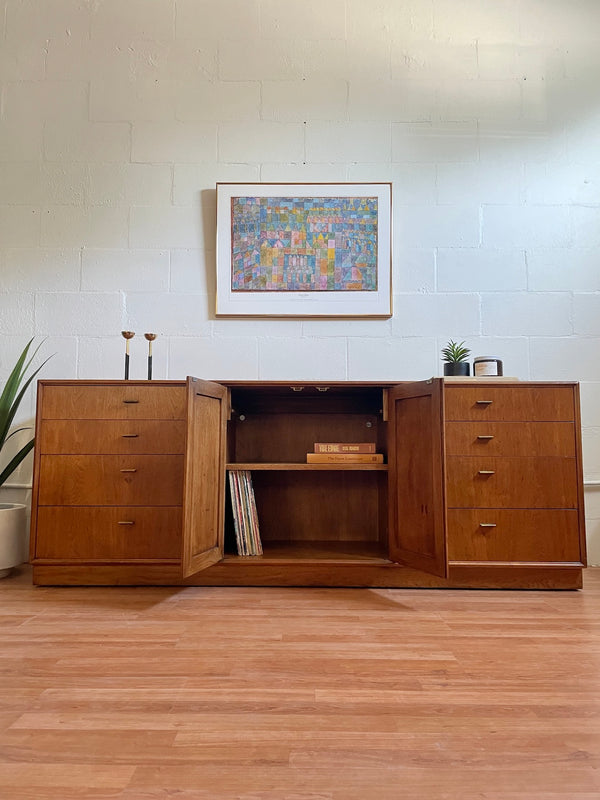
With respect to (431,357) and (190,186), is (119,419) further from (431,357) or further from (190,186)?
(431,357)

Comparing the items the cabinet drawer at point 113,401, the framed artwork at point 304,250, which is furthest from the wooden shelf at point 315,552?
the framed artwork at point 304,250

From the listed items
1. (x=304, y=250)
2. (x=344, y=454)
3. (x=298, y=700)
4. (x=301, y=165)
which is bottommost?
(x=298, y=700)

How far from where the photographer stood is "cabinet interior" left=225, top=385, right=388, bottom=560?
224 centimetres

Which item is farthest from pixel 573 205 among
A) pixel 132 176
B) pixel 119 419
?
pixel 119 419

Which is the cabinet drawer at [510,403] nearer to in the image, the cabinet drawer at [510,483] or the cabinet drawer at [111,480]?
the cabinet drawer at [510,483]

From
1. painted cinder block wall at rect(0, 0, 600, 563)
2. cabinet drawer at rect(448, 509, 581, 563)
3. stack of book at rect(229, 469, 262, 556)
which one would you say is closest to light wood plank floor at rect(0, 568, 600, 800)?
cabinet drawer at rect(448, 509, 581, 563)

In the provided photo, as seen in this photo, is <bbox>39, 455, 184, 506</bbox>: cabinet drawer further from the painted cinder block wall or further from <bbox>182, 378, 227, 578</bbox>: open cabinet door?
the painted cinder block wall

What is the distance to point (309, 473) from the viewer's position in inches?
90.0

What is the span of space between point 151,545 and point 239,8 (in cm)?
257

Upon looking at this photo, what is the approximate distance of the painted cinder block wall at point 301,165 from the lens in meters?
2.36

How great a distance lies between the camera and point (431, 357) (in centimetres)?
236

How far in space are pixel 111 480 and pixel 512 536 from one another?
1.48 m

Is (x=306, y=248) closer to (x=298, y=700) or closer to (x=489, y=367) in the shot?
(x=489, y=367)

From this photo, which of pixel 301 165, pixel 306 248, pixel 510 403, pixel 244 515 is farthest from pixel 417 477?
pixel 301 165
